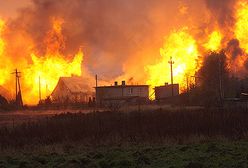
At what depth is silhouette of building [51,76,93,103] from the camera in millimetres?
104875

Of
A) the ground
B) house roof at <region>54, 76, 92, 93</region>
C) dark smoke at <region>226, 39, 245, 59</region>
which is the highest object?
dark smoke at <region>226, 39, 245, 59</region>

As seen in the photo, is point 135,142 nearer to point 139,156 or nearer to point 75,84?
point 139,156

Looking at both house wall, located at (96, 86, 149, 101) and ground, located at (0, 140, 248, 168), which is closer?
ground, located at (0, 140, 248, 168)

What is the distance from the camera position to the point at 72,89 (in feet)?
349

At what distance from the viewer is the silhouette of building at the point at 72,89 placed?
4129 inches

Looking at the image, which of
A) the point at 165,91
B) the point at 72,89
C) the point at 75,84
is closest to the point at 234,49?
the point at 165,91

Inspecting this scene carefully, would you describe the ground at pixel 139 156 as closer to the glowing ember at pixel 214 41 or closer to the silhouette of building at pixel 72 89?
the glowing ember at pixel 214 41

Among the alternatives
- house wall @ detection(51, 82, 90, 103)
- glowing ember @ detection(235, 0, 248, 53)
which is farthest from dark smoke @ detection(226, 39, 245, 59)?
house wall @ detection(51, 82, 90, 103)

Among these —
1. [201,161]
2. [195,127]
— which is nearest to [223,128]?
[195,127]

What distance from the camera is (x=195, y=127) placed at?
93.2 feet

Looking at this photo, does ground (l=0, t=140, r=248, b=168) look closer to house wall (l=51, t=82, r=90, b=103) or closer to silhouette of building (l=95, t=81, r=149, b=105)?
silhouette of building (l=95, t=81, r=149, b=105)

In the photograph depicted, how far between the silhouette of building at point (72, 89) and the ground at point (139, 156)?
82.8 m

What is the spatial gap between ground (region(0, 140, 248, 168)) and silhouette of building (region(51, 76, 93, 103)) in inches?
3259

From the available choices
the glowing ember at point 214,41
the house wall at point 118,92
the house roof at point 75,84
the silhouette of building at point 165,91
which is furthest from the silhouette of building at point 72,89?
the glowing ember at point 214,41
